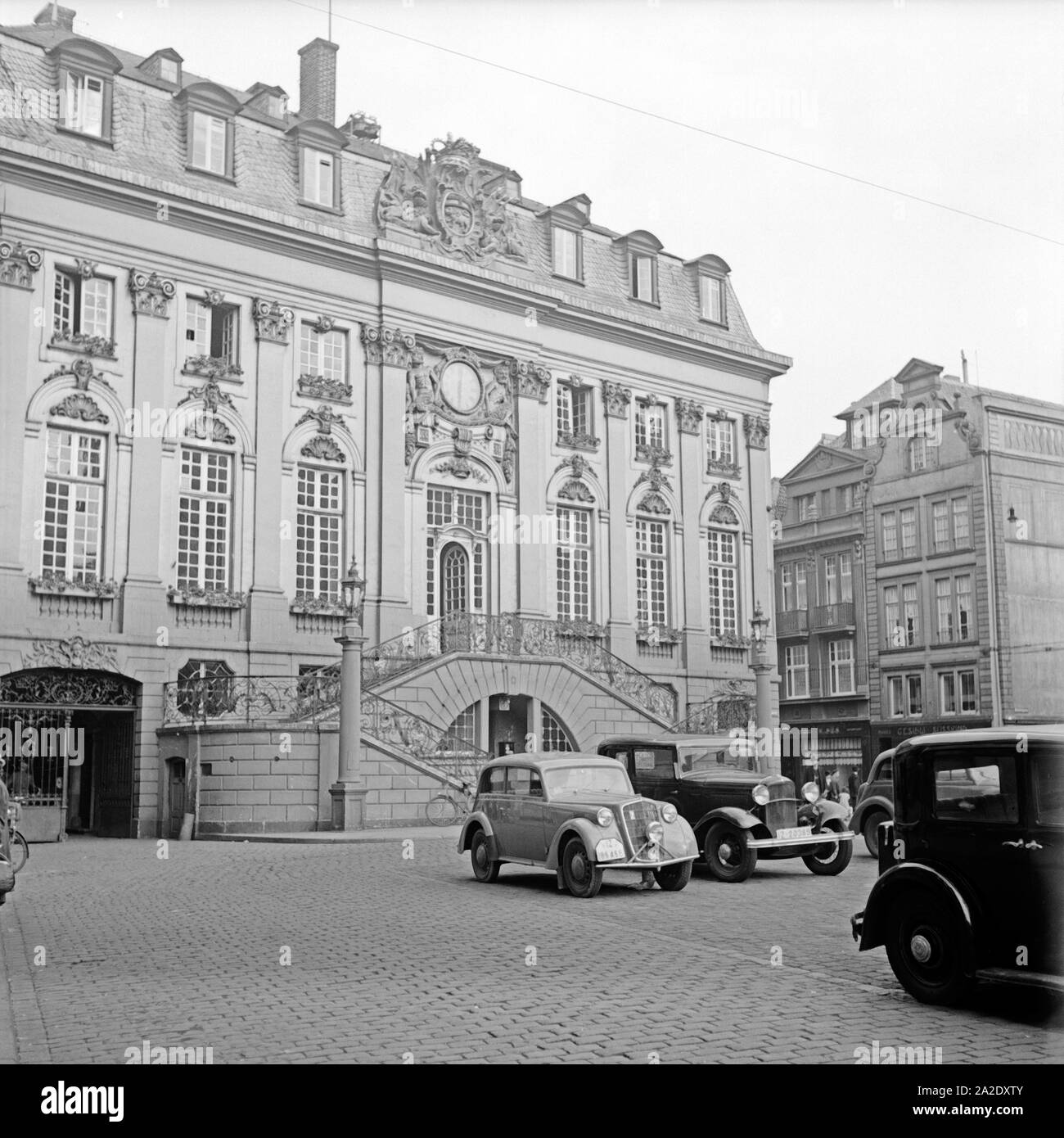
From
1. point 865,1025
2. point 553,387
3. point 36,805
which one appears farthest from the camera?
point 553,387

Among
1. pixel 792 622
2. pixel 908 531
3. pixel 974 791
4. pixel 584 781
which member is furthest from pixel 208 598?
pixel 792 622

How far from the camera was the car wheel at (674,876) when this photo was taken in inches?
639

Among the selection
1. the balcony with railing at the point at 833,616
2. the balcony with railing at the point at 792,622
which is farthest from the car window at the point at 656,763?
the balcony with railing at the point at 792,622

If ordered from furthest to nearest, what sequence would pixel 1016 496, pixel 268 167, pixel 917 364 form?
pixel 917 364 < pixel 1016 496 < pixel 268 167

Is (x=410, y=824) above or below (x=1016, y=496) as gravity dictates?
below

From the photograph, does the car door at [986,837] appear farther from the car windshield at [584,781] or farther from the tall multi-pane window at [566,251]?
the tall multi-pane window at [566,251]

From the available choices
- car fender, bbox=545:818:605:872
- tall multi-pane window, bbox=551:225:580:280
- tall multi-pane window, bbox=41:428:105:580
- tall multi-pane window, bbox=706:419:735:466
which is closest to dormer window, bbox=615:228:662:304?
tall multi-pane window, bbox=551:225:580:280

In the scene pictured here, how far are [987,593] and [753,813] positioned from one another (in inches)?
1363

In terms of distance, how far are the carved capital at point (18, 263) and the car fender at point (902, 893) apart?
25.3 meters

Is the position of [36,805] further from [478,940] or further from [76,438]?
[478,940]

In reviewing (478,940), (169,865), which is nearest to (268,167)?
(169,865)

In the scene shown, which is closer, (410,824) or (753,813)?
(753,813)

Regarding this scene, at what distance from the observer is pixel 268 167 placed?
3412 cm

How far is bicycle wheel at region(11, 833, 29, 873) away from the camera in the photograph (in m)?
18.2
